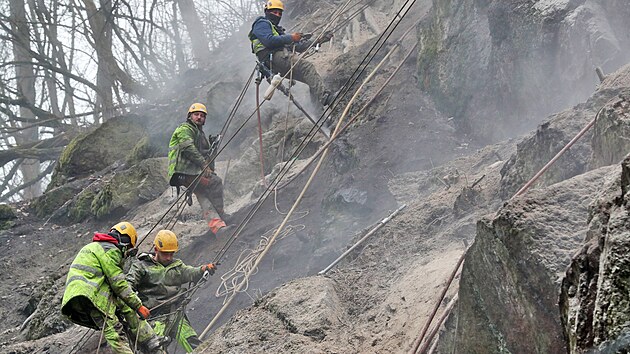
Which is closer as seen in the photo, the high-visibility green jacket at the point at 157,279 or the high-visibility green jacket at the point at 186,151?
the high-visibility green jacket at the point at 157,279

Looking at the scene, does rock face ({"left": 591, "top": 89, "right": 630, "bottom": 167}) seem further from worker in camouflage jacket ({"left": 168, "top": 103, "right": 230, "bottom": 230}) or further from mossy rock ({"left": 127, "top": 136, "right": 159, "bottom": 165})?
mossy rock ({"left": 127, "top": 136, "right": 159, "bottom": 165})

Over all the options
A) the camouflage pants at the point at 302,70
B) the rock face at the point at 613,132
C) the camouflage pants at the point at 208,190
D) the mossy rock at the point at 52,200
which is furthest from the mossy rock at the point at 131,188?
the rock face at the point at 613,132

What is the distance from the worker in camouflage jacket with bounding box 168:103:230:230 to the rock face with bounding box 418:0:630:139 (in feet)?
12.0

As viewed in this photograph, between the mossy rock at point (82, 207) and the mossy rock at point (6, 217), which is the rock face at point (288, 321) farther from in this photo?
the mossy rock at point (6, 217)

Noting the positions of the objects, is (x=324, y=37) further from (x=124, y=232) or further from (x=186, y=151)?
(x=124, y=232)

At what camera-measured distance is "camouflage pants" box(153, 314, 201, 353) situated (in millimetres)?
6777

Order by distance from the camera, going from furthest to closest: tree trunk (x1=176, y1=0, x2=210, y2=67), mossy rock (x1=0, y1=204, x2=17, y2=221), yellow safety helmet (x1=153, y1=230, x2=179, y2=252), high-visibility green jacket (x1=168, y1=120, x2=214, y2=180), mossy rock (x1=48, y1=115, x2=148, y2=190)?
tree trunk (x1=176, y1=0, x2=210, y2=67) → mossy rock (x1=48, y1=115, x2=148, y2=190) → mossy rock (x1=0, y1=204, x2=17, y2=221) → high-visibility green jacket (x1=168, y1=120, x2=214, y2=180) → yellow safety helmet (x1=153, y1=230, x2=179, y2=252)

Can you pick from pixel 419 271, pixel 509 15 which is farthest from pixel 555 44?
pixel 419 271

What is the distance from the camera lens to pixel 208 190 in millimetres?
9625

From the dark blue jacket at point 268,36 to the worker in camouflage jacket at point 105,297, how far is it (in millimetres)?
4154

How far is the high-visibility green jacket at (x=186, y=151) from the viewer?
910cm

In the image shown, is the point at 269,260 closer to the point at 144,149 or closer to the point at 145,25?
the point at 144,149

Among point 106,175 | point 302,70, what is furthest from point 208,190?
point 106,175

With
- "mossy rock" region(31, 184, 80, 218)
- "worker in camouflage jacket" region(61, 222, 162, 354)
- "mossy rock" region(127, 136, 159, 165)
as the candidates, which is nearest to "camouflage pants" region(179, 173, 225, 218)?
"worker in camouflage jacket" region(61, 222, 162, 354)
